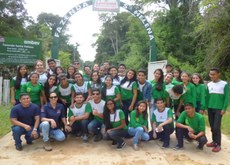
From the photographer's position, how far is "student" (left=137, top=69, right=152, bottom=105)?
678 cm

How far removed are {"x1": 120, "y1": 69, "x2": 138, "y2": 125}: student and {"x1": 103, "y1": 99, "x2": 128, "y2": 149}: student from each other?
0.57 m

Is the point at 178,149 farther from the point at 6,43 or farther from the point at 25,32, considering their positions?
the point at 25,32

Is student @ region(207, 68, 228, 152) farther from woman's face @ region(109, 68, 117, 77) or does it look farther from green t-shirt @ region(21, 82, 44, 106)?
green t-shirt @ region(21, 82, 44, 106)

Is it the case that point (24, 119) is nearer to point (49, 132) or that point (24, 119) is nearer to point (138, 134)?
point (49, 132)

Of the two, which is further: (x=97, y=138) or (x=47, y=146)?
(x=97, y=138)

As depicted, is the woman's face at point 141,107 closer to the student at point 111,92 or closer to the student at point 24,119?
the student at point 111,92

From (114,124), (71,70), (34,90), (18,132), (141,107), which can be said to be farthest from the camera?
(71,70)

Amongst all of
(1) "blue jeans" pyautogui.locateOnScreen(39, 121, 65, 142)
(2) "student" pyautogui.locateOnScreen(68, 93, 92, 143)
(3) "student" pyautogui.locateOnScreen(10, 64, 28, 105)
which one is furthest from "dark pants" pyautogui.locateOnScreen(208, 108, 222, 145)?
(3) "student" pyautogui.locateOnScreen(10, 64, 28, 105)

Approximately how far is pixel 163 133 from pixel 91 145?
4.91 feet

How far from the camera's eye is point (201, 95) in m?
6.70

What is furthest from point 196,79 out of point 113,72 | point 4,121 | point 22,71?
point 4,121

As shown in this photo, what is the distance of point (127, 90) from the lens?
22.6ft

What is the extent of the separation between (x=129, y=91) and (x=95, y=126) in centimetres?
106

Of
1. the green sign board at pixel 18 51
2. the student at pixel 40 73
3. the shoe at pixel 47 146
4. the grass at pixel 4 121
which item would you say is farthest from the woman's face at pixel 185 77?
the green sign board at pixel 18 51
